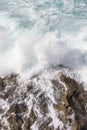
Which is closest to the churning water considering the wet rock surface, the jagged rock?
the jagged rock

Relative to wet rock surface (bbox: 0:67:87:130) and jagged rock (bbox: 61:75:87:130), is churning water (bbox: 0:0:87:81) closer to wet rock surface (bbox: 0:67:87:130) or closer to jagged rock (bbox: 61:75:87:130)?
jagged rock (bbox: 61:75:87:130)

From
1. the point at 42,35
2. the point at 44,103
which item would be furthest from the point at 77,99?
the point at 42,35

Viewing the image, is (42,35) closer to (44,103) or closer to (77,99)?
(44,103)

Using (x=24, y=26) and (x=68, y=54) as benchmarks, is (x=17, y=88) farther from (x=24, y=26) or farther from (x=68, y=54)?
(x=24, y=26)

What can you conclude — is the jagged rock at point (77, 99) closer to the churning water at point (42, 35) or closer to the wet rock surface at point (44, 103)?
the wet rock surface at point (44, 103)

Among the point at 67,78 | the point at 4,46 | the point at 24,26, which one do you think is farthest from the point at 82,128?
the point at 24,26
